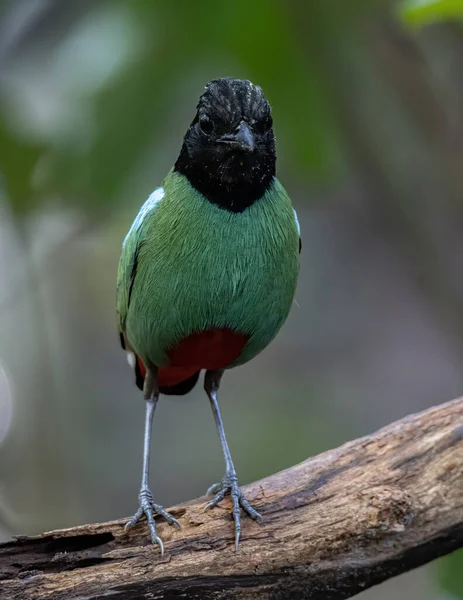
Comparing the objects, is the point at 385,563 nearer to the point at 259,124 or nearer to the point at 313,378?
the point at 259,124

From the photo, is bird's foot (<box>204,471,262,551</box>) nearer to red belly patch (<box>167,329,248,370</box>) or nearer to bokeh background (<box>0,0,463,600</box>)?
red belly patch (<box>167,329,248,370</box>)

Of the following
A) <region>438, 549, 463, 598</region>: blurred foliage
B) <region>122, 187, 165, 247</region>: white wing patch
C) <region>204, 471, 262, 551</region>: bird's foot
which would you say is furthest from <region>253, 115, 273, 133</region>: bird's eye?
<region>438, 549, 463, 598</region>: blurred foliage

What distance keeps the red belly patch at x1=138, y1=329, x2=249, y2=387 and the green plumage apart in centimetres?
4

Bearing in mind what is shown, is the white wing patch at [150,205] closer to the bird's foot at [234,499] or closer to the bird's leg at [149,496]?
the bird's leg at [149,496]

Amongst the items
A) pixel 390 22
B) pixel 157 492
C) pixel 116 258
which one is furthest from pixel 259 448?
pixel 390 22

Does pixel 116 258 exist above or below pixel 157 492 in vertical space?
above

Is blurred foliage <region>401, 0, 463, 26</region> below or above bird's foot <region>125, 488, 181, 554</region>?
above

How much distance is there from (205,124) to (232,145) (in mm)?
210

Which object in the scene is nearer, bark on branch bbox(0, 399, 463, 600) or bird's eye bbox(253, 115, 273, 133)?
bark on branch bbox(0, 399, 463, 600)

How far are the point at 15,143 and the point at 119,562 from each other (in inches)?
90.3

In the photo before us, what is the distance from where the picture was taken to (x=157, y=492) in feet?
26.3

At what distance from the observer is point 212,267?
149 inches

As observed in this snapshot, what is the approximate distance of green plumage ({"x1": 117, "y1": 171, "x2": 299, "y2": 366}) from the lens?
379 centimetres

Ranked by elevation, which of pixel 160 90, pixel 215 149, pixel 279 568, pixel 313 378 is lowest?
pixel 313 378
